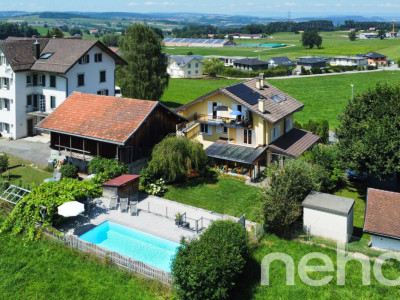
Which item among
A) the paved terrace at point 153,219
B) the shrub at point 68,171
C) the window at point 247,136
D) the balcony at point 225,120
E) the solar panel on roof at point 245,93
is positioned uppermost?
the solar panel on roof at point 245,93

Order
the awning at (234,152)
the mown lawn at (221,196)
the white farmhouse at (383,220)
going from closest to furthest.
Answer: the white farmhouse at (383,220) → the mown lawn at (221,196) → the awning at (234,152)

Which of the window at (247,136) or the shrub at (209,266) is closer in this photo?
the shrub at (209,266)

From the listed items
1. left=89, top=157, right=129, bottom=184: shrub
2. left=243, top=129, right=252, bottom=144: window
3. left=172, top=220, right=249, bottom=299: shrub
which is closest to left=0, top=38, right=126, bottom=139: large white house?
left=89, top=157, right=129, bottom=184: shrub

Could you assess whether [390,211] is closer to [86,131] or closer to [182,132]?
[182,132]

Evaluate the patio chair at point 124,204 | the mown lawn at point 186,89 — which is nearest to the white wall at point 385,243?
the patio chair at point 124,204

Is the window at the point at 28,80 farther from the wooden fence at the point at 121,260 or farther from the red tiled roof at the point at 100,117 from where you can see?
the wooden fence at the point at 121,260

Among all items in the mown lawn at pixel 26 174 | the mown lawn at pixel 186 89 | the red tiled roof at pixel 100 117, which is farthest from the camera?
the mown lawn at pixel 186 89

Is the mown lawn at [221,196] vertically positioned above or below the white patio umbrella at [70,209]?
below
